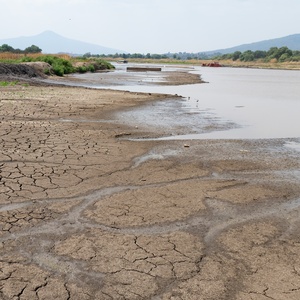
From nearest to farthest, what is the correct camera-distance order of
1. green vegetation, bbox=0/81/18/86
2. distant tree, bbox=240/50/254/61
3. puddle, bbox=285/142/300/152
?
puddle, bbox=285/142/300/152, green vegetation, bbox=0/81/18/86, distant tree, bbox=240/50/254/61

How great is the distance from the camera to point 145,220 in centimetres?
518

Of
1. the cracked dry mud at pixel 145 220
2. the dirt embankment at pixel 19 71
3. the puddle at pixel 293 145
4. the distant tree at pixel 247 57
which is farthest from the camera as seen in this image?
the distant tree at pixel 247 57

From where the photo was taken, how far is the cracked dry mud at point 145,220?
3715mm

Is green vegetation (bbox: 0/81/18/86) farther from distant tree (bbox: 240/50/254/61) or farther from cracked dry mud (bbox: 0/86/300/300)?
distant tree (bbox: 240/50/254/61)

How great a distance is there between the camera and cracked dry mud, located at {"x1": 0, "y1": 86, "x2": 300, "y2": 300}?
3715 millimetres

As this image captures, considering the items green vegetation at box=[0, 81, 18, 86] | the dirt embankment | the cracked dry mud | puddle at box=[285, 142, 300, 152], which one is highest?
the dirt embankment

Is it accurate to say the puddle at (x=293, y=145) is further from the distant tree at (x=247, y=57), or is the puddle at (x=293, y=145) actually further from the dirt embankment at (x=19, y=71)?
the distant tree at (x=247, y=57)

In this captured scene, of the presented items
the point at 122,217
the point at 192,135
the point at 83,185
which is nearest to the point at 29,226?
the point at 122,217

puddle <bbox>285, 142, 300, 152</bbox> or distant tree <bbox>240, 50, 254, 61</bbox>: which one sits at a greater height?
distant tree <bbox>240, 50, 254, 61</bbox>

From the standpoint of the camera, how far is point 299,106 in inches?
810

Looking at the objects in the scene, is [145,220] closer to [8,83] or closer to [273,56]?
[8,83]

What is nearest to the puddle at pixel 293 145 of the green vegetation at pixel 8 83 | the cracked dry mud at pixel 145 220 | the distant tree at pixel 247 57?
the cracked dry mud at pixel 145 220

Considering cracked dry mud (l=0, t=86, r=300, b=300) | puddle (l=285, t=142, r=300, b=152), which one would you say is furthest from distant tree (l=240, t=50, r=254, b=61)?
cracked dry mud (l=0, t=86, r=300, b=300)

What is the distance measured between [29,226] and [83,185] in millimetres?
1756
